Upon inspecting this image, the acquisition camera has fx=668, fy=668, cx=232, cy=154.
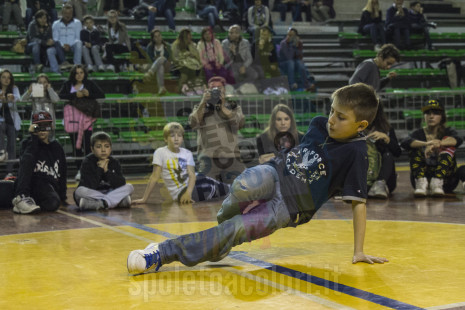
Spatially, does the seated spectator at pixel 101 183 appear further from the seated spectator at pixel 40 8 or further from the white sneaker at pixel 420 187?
the seated spectator at pixel 40 8

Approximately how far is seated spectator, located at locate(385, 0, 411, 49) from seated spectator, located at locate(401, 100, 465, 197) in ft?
31.5

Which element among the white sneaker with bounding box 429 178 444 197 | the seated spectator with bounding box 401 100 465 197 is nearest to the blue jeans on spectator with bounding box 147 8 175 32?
the seated spectator with bounding box 401 100 465 197

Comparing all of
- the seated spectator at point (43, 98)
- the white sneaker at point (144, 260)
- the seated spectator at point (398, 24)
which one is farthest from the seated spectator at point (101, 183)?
the seated spectator at point (398, 24)

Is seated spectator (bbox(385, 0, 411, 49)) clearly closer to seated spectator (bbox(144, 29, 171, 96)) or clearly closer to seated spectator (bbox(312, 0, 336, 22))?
Answer: seated spectator (bbox(312, 0, 336, 22))

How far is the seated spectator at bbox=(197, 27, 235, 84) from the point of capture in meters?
13.6

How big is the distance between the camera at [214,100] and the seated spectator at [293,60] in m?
6.11

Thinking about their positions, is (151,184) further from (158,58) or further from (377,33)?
(377,33)

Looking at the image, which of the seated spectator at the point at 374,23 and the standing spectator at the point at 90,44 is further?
the seated spectator at the point at 374,23

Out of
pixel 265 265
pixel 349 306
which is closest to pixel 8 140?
pixel 265 265

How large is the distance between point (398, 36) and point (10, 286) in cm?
1509

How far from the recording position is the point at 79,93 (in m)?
11.4

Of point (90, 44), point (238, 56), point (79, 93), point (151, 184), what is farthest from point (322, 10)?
point (151, 184)

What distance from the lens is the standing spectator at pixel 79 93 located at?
11391 millimetres

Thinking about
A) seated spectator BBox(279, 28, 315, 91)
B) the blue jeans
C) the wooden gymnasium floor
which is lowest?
the wooden gymnasium floor
